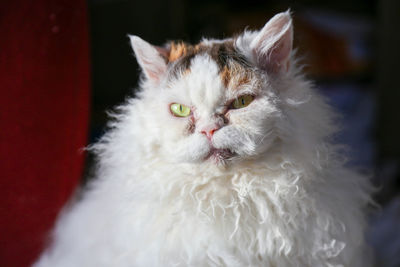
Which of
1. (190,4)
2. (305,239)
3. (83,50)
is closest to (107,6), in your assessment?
(190,4)

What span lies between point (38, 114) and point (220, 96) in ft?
1.39

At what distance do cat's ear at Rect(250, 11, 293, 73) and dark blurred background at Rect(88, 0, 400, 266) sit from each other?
996 mm

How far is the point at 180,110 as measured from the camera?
0.69 meters

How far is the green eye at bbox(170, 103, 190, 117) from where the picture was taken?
68cm

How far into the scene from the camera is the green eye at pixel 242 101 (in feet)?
2.19

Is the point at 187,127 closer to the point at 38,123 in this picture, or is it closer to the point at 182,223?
the point at 182,223

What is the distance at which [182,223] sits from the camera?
2.33 ft

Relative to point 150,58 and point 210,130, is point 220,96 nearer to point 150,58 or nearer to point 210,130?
point 210,130

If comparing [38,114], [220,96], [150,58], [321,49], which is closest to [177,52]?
[150,58]

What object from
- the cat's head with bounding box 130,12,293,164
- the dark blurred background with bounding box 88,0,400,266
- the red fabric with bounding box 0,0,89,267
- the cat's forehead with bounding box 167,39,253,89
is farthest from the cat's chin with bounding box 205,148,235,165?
the dark blurred background with bounding box 88,0,400,266

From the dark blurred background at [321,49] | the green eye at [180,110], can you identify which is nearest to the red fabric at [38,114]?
the green eye at [180,110]

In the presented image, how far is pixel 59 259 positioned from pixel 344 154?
0.65 meters

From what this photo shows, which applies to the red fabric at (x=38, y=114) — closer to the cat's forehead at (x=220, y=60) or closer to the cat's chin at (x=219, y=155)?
the cat's forehead at (x=220, y=60)

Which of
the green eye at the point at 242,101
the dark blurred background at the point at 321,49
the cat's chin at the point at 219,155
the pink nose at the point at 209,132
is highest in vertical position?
the green eye at the point at 242,101
